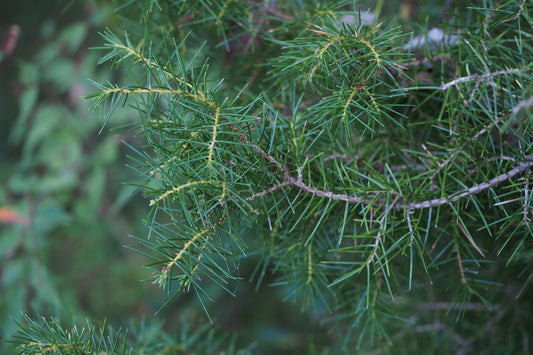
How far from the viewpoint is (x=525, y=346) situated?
46 centimetres

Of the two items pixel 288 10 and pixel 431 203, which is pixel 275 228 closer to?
pixel 431 203

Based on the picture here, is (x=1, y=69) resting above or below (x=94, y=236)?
above

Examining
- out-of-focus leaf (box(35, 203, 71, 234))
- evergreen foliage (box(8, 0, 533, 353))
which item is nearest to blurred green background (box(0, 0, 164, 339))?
out-of-focus leaf (box(35, 203, 71, 234))

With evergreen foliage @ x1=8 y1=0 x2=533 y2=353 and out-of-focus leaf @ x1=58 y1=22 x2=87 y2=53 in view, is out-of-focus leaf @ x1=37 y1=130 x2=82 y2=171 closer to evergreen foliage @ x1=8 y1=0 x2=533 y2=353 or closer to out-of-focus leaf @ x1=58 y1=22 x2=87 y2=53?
out-of-focus leaf @ x1=58 y1=22 x2=87 y2=53

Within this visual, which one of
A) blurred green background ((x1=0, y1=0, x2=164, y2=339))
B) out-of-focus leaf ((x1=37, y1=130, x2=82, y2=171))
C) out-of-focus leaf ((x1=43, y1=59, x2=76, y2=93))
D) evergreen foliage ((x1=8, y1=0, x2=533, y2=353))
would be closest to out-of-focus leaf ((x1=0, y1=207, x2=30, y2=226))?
blurred green background ((x1=0, y1=0, x2=164, y2=339))

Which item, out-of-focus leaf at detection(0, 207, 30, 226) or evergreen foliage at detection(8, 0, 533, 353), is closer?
evergreen foliage at detection(8, 0, 533, 353)

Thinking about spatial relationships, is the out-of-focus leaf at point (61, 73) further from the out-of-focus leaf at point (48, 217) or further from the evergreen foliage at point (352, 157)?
the evergreen foliage at point (352, 157)

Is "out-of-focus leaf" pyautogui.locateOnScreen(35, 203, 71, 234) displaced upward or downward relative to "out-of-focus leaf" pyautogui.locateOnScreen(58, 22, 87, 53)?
downward

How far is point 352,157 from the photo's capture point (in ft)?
1.27

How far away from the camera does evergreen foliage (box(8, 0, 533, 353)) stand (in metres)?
0.29

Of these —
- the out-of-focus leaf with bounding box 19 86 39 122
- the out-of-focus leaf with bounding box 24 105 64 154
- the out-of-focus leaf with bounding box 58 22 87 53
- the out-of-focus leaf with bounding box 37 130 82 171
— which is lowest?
the out-of-focus leaf with bounding box 37 130 82 171

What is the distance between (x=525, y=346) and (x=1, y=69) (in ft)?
3.57

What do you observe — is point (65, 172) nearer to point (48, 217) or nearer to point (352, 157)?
point (48, 217)

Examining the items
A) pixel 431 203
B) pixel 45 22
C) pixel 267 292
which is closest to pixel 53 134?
pixel 45 22
